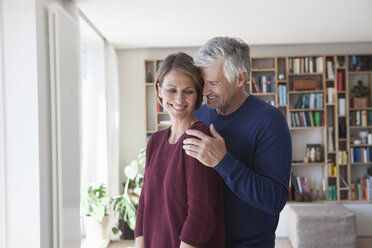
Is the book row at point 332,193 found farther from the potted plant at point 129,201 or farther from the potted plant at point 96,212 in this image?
the potted plant at point 96,212

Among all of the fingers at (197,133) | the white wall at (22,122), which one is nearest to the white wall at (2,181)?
the white wall at (22,122)

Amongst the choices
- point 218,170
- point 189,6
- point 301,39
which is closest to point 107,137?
point 189,6

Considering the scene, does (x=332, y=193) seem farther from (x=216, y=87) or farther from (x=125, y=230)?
(x=216, y=87)

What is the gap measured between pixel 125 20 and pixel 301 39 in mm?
2830

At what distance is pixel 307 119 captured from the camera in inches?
259

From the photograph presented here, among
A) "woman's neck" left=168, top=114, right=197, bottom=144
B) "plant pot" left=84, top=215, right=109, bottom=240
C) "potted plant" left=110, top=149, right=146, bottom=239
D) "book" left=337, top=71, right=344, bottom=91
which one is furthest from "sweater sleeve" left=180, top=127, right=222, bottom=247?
"book" left=337, top=71, right=344, bottom=91

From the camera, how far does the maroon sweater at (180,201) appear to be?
1.27m

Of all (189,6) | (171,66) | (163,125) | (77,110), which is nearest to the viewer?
(171,66)

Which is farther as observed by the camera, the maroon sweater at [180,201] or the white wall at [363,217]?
the white wall at [363,217]

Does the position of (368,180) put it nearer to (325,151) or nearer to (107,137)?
(325,151)

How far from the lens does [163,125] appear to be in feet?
21.6

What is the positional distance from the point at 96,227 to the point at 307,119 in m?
3.64

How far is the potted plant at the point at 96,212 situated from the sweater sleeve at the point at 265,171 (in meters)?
3.79

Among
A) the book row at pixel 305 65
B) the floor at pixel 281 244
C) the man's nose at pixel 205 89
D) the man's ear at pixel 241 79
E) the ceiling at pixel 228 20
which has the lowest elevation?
the floor at pixel 281 244
